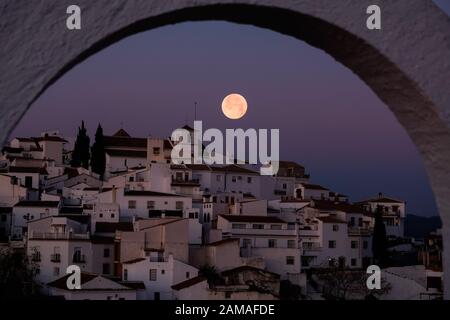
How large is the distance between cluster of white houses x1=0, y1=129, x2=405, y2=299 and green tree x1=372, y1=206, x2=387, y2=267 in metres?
1.23

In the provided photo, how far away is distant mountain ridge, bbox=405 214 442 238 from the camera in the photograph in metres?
52.8

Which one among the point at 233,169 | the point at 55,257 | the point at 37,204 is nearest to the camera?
the point at 55,257

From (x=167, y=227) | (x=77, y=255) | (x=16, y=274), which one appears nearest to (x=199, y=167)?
(x=167, y=227)

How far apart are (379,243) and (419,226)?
18.5 metres

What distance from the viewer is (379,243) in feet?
126

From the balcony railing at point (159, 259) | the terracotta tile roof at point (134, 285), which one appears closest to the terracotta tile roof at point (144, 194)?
the balcony railing at point (159, 259)

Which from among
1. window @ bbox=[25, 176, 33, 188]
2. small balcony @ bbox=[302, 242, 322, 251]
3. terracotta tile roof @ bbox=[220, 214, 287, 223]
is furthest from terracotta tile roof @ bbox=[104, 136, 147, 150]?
small balcony @ bbox=[302, 242, 322, 251]

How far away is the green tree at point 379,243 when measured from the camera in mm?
37719

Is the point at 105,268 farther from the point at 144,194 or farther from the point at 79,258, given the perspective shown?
the point at 144,194

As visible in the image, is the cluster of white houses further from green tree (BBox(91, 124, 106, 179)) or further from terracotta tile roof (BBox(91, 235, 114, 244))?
green tree (BBox(91, 124, 106, 179))

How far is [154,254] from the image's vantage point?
30.8 meters
